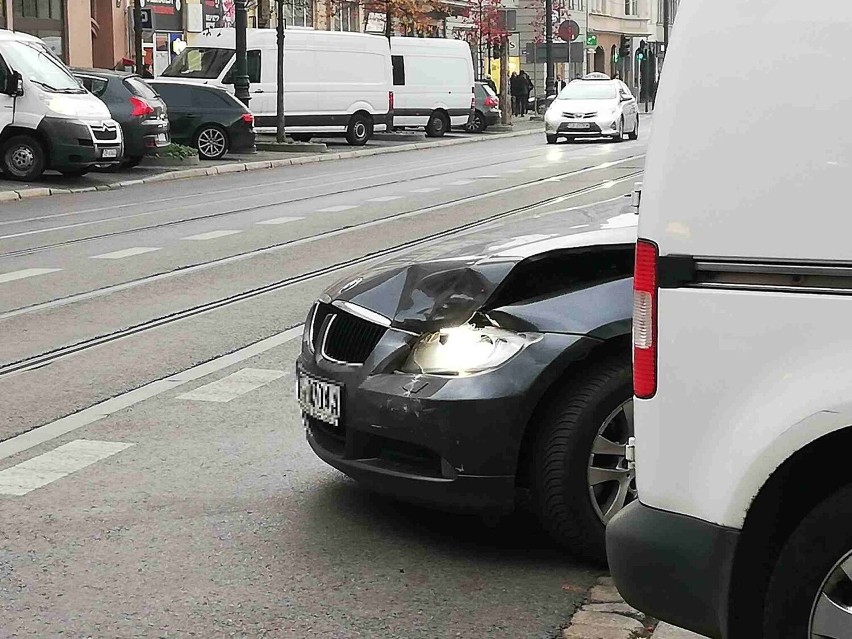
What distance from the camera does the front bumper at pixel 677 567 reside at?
10.9 ft

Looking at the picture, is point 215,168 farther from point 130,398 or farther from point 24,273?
point 130,398

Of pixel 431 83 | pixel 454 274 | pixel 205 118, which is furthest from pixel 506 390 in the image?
pixel 431 83

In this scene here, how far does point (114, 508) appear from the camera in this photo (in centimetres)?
562

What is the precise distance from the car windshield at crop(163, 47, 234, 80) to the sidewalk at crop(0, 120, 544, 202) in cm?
302

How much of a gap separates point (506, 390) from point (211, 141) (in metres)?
24.8

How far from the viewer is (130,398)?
24.9ft

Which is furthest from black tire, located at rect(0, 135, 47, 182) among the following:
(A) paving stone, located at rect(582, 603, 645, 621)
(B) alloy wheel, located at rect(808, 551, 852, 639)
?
(B) alloy wheel, located at rect(808, 551, 852, 639)

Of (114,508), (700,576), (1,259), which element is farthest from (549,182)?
(700,576)

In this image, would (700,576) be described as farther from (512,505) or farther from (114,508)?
(114,508)

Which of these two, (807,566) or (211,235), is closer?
(807,566)

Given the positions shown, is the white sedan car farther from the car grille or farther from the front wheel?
the car grille

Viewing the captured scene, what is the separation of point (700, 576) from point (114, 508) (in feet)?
9.36

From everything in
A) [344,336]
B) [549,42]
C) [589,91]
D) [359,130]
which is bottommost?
[359,130]

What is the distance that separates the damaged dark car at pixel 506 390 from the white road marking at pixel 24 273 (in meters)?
7.59
